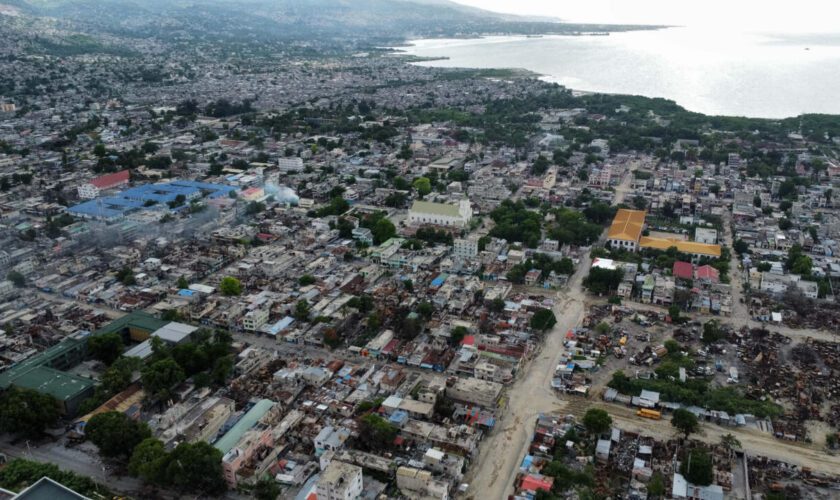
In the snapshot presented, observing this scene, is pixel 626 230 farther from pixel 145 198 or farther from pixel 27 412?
pixel 145 198

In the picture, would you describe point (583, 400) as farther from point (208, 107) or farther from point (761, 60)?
point (761, 60)

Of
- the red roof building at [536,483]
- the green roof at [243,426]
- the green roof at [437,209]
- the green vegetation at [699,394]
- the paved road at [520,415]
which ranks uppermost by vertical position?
the green roof at [437,209]

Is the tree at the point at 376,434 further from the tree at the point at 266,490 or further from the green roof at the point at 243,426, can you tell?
the green roof at the point at 243,426

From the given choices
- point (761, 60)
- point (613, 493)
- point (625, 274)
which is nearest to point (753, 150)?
point (625, 274)

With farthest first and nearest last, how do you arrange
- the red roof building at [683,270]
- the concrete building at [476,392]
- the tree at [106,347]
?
the red roof building at [683,270] < the tree at [106,347] < the concrete building at [476,392]

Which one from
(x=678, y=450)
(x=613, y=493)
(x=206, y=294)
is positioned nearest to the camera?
(x=613, y=493)

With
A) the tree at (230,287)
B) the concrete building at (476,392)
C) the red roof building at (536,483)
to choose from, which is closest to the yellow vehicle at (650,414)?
the concrete building at (476,392)
